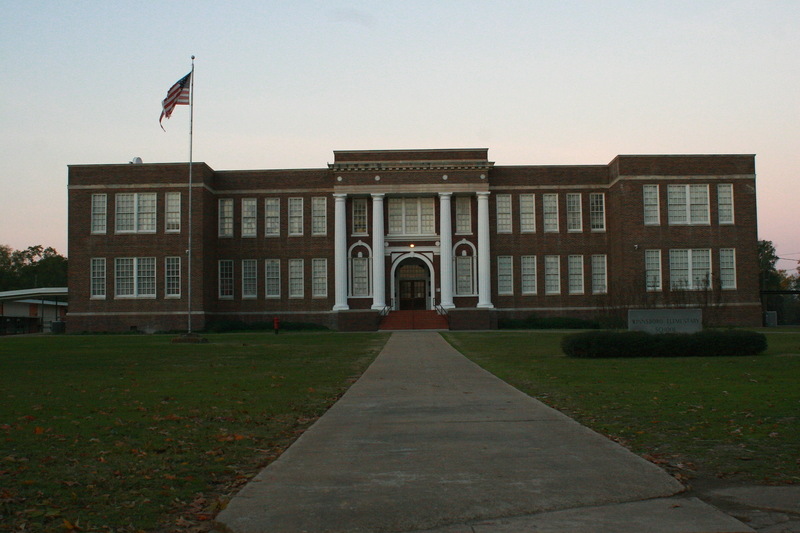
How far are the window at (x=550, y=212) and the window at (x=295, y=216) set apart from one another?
16.1 meters

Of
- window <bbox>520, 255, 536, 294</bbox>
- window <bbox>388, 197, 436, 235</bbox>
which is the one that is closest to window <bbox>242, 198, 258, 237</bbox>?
window <bbox>388, 197, 436, 235</bbox>

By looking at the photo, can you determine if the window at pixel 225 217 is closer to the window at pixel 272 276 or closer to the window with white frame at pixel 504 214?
the window at pixel 272 276

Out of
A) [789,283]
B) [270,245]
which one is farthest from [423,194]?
[789,283]

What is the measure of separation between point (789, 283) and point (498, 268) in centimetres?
9486

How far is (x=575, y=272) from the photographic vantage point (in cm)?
5278

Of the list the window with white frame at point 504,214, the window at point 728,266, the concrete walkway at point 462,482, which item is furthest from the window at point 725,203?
the concrete walkway at point 462,482

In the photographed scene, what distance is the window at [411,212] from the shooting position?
2087 inches

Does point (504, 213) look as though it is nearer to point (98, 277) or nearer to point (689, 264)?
point (689, 264)

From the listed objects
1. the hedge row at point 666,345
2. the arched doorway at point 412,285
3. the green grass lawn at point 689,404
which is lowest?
the green grass lawn at point 689,404

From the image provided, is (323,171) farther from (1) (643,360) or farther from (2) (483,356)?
(1) (643,360)

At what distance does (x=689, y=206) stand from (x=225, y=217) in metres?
30.0

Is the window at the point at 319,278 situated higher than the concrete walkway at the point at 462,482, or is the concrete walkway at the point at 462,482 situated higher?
the window at the point at 319,278

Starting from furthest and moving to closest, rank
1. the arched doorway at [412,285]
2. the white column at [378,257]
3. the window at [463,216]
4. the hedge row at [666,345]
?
1. the arched doorway at [412,285]
2. the window at [463,216]
3. the white column at [378,257]
4. the hedge row at [666,345]

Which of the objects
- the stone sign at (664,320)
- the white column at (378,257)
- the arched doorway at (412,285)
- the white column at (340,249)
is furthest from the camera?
the arched doorway at (412,285)
